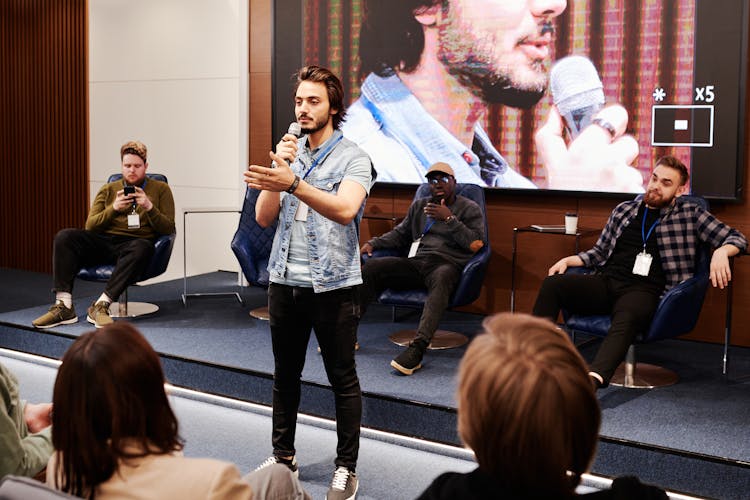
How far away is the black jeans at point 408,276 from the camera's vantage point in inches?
188

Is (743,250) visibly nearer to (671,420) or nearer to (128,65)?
(671,420)

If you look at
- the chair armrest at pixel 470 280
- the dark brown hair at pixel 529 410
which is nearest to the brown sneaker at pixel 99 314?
the chair armrest at pixel 470 280

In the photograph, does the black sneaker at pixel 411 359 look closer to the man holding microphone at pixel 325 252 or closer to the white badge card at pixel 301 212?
the man holding microphone at pixel 325 252

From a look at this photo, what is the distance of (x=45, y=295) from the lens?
6.74 metres

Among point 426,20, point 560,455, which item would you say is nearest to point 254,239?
point 426,20

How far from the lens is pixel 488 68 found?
217 inches

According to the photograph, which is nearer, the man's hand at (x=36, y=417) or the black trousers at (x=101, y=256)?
the man's hand at (x=36, y=417)

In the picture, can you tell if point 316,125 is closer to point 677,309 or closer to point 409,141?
point 677,309

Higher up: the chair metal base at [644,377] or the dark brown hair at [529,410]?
the dark brown hair at [529,410]

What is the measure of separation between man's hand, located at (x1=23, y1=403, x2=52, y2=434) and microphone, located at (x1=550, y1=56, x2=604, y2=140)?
362 cm

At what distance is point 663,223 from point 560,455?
10.9 ft

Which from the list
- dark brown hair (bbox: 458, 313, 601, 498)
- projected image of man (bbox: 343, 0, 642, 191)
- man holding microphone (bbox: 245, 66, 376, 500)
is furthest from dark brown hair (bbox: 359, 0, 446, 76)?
dark brown hair (bbox: 458, 313, 601, 498)

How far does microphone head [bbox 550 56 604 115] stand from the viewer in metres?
5.17

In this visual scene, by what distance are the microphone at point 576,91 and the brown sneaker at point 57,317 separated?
10.3ft
